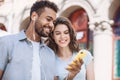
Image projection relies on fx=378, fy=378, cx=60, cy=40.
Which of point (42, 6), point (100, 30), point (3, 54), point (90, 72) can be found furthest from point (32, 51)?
point (100, 30)

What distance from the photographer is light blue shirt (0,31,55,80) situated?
2760 mm

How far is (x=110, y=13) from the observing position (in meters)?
10.4

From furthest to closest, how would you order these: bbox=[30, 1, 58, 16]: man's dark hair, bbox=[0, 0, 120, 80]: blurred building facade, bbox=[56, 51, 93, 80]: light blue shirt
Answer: bbox=[0, 0, 120, 80]: blurred building facade, bbox=[56, 51, 93, 80]: light blue shirt, bbox=[30, 1, 58, 16]: man's dark hair

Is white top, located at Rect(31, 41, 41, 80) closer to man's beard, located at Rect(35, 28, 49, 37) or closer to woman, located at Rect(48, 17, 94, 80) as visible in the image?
man's beard, located at Rect(35, 28, 49, 37)

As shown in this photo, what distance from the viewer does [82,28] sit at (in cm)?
1169

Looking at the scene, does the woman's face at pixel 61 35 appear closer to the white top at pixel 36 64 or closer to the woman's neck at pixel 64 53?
the woman's neck at pixel 64 53

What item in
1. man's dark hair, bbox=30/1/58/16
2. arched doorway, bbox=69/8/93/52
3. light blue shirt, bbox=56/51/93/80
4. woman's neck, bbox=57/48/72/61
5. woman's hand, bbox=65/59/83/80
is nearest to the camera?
woman's hand, bbox=65/59/83/80

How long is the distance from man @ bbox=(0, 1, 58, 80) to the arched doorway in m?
8.23

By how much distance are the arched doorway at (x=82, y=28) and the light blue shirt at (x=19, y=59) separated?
325 inches

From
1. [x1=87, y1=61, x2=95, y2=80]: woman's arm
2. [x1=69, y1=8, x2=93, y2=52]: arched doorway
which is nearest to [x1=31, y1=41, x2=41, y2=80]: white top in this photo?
[x1=87, y1=61, x2=95, y2=80]: woman's arm

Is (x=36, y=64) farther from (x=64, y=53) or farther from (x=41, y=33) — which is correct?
(x=64, y=53)

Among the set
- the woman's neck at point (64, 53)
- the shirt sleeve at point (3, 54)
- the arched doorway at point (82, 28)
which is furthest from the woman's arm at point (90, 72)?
the arched doorway at point (82, 28)

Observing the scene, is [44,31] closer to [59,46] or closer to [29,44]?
[29,44]

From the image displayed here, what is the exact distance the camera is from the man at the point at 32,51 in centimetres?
277
